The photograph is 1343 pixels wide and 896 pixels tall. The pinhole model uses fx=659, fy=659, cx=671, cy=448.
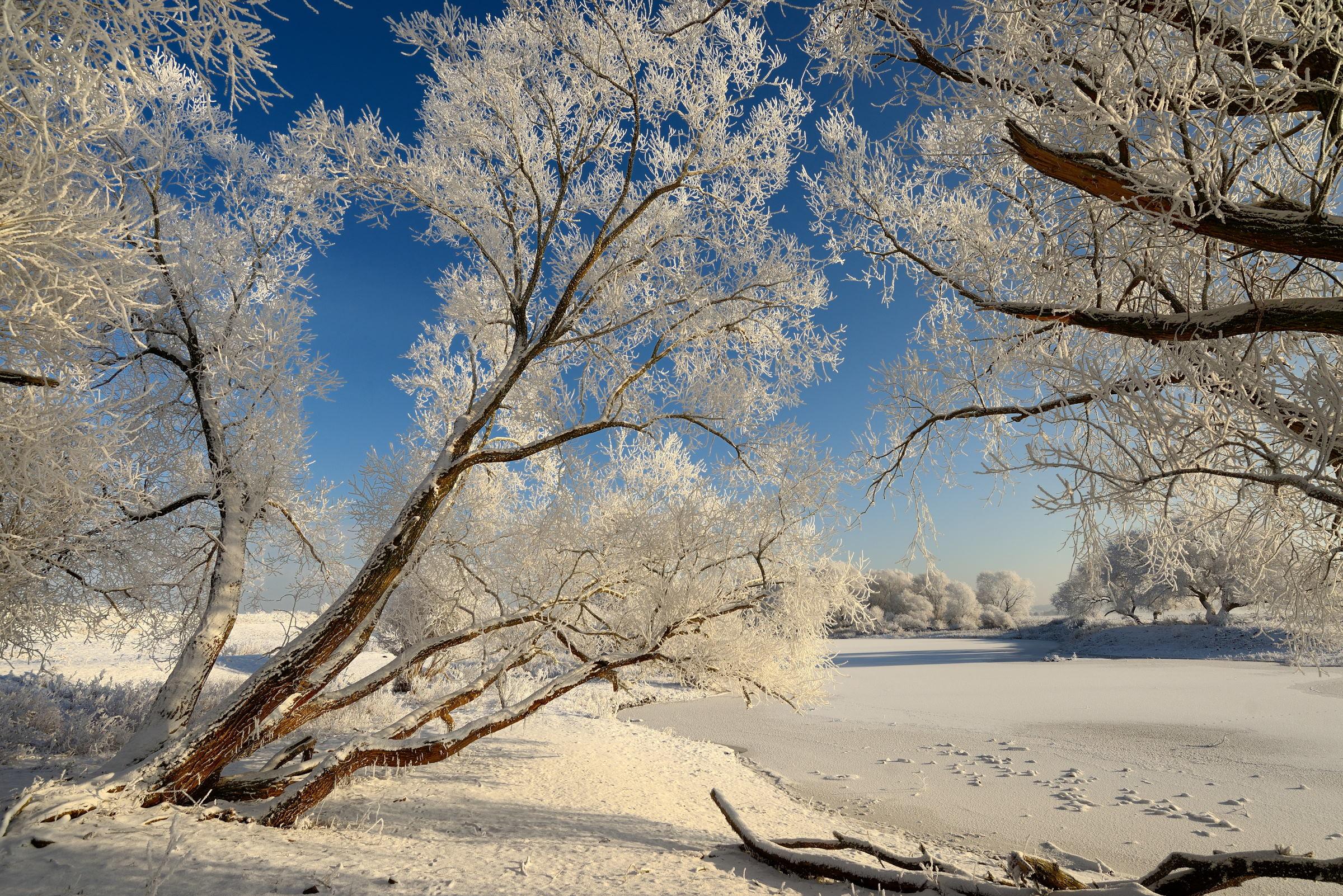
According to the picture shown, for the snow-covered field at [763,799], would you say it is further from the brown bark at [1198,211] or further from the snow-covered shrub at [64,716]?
the brown bark at [1198,211]

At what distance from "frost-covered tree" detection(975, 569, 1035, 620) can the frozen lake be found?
135ft

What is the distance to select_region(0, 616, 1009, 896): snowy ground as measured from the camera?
338 cm

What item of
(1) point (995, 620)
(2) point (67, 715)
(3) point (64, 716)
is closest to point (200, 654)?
(3) point (64, 716)

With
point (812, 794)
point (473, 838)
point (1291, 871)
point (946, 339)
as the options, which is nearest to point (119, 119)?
point (473, 838)

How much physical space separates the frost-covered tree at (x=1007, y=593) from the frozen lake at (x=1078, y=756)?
41.1 m

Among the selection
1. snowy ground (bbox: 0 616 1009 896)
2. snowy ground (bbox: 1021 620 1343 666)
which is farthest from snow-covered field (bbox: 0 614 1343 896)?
snowy ground (bbox: 1021 620 1343 666)

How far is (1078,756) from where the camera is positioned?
923cm

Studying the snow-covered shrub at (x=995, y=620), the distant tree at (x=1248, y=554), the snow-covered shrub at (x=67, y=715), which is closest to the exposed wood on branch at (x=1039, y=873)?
the distant tree at (x=1248, y=554)

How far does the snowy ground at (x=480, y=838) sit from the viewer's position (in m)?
3.38

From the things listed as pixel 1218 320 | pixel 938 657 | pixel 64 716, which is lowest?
pixel 938 657

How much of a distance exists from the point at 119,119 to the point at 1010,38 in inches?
172

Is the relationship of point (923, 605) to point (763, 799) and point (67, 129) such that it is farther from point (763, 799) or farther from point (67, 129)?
point (67, 129)

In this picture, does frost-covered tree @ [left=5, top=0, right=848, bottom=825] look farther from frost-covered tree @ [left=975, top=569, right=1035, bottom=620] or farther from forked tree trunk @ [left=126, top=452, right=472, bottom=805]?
frost-covered tree @ [left=975, top=569, right=1035, bottom=620]

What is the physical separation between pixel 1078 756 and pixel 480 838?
8.45 m
